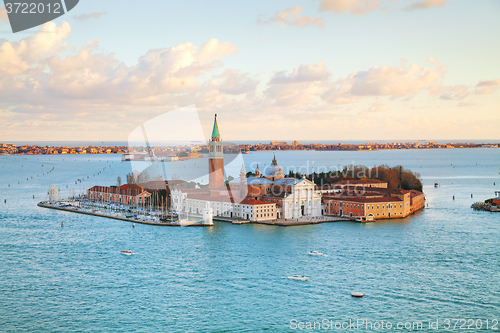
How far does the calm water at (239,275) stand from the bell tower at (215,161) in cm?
693

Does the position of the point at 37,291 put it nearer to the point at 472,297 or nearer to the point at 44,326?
the point at 44,326

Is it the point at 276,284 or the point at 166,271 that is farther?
the point at 166,271

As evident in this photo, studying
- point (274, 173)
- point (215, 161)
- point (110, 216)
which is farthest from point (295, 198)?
point (110, 216)

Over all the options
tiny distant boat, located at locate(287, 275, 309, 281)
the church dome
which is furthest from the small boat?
tiny distant boat, located at locate(287, 275, 309, 281)

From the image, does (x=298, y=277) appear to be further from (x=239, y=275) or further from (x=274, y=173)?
(x=274, y=173)

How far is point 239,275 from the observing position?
583 inches

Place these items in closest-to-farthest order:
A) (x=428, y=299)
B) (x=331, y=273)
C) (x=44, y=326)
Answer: (x=44, y=326), (x=428, y=299), (x=331, y=273)

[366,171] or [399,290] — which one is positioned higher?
[366,171]

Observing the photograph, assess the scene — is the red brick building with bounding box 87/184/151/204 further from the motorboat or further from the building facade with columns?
the motorboat

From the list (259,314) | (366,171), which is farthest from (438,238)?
(366,171)

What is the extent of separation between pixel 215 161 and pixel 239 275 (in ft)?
52.4

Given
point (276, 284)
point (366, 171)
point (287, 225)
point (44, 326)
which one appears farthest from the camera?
point (366, 171)

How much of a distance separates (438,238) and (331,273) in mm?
7258

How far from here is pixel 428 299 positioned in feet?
41.9
